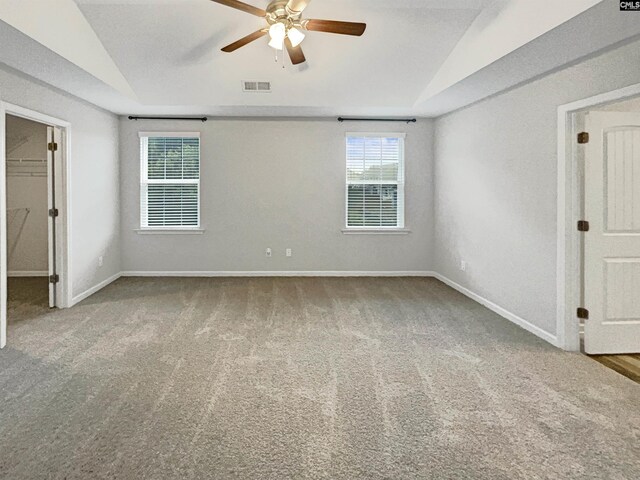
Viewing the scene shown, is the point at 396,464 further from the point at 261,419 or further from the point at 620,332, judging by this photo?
the point at 620,332

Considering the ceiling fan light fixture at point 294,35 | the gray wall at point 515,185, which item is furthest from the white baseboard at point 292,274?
the ceiling fan light fixture at point 294,35

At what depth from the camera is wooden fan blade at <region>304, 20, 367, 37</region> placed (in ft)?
10.5

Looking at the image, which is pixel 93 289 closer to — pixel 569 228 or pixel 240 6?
pixel 240 6

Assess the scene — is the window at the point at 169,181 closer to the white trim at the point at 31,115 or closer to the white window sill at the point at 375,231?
the white trim at the point at 31,115

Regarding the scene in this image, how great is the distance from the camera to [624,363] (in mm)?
3510

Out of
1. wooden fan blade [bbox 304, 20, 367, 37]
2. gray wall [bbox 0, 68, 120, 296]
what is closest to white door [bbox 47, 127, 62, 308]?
gray wall [bbox 0, 68, 120, 296]

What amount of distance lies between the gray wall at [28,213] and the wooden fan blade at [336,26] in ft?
19.0

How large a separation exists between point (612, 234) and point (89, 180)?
19.2 feet

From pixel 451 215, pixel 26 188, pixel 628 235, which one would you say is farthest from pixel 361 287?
pixel 26 188

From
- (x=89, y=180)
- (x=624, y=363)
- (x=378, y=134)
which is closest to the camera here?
(x=624, y=363)

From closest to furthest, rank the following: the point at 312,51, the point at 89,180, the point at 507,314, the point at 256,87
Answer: the point at 507,314, the point at 312,51, the point at 256,87, the point at 89,180

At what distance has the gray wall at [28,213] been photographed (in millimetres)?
7113

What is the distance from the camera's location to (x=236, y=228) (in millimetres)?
7082

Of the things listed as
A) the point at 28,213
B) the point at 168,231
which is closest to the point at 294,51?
the point at 168,231
